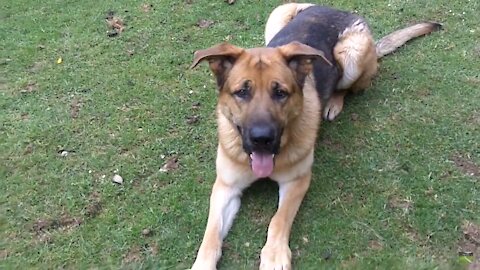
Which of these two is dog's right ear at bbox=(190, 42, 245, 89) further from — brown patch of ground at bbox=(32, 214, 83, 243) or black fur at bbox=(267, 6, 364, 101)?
brown patch of ground at bbox=(32, 214, 83, 243)

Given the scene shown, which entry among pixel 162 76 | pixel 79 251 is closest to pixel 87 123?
pixel 162 76

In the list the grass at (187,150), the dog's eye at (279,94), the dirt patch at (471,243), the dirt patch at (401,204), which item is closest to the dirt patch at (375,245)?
the grass at (187,150)

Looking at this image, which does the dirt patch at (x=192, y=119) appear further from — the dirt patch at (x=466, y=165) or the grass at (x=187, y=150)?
the dirt patch at (x=466, y=165)

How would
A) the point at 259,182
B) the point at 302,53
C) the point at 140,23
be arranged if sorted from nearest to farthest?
the point at 302,53
the point at 259,182
the point at 140,23

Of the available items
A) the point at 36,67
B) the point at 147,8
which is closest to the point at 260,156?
the point at 36,67

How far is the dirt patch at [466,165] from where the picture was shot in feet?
15.0

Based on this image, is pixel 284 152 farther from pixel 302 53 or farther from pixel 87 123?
pixel 87 123

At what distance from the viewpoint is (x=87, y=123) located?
17.8 ft

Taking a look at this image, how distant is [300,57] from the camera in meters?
4.07

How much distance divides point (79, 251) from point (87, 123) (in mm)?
1619

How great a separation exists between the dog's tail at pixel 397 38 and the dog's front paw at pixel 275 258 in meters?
2.82

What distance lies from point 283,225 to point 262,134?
2.30ft

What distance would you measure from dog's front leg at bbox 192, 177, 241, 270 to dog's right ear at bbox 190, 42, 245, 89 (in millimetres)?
788

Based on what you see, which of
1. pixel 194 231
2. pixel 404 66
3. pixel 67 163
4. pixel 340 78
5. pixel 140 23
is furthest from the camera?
pixel 140 23
